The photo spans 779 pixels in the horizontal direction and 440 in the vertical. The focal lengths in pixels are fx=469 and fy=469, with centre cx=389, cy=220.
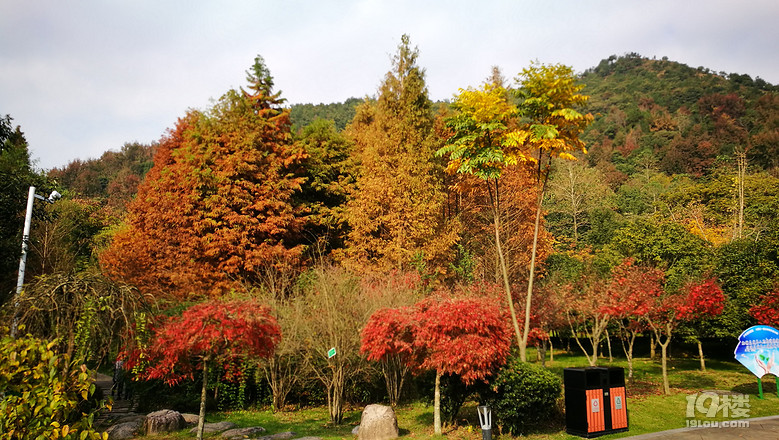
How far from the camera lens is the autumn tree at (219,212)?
61.1 feet

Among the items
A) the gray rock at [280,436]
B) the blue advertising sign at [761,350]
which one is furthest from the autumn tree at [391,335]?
the blue advertising sign at [761,350]

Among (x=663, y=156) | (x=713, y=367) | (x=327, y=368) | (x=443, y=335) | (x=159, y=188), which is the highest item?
(x=663, y=156)

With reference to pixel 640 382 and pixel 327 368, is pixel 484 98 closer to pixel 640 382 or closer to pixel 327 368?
pixel 327 368

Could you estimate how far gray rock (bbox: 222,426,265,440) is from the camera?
10129mm

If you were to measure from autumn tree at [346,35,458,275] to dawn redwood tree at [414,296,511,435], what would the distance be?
8.58 metres

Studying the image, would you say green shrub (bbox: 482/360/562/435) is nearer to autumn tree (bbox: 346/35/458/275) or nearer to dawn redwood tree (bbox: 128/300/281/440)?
dawn redwood tree (bbox: 128/300/281/440)

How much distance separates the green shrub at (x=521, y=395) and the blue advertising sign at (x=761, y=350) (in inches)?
243

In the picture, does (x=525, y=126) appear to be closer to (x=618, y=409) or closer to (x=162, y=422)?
(x=618, y=409)

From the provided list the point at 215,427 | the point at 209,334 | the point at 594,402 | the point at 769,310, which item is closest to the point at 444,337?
the point at 594,402

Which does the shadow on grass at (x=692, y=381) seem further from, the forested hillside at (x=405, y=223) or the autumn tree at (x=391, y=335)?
the autumn tree at (x=391, y=335)

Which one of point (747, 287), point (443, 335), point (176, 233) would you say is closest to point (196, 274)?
point (176, 233)

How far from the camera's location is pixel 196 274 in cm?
1856

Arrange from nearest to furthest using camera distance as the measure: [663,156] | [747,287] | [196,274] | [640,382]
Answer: [640,382]
[747,287]
[196,274]
[663,156]

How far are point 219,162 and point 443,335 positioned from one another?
14202 mm
